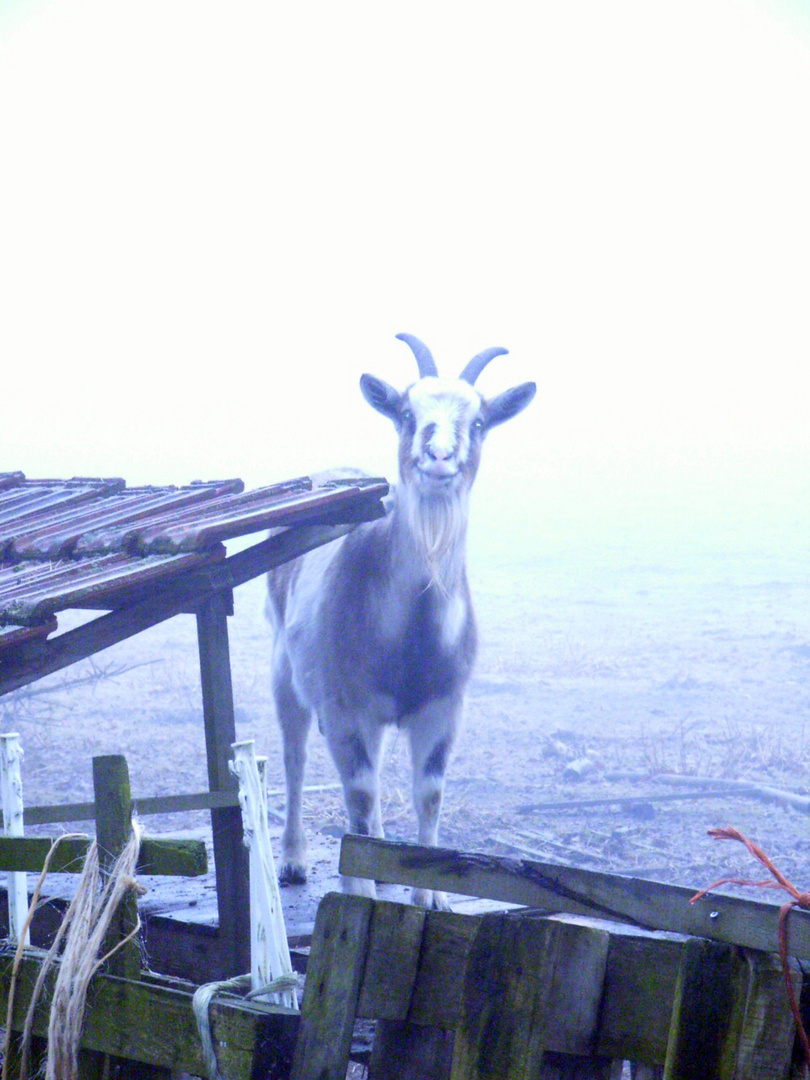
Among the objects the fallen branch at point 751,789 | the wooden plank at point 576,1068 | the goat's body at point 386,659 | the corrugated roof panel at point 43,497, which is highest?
the corrugated roof panel at point 43,497

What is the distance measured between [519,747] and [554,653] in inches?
197

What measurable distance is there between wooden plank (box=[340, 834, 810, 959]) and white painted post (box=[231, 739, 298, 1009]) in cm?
50

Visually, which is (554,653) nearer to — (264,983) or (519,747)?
(519,747)

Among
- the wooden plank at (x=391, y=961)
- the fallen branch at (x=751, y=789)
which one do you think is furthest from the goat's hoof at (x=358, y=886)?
the fallen branch at (x=751, y=789)

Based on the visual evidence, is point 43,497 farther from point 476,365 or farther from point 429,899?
point 429,899

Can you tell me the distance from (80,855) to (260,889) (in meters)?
0.54

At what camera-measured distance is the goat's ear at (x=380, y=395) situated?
5781 millimetres

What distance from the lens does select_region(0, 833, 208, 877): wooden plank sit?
9.80 feet

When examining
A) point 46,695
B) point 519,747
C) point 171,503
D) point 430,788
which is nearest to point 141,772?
point 519,747

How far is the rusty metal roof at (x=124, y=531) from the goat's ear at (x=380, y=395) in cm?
90

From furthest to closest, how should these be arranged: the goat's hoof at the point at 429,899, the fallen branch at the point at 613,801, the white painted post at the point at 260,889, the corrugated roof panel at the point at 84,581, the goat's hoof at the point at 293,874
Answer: the fallen branch at the point at 613,801, the goat's hoof at the point at 293,874, the goat's hoof at the point at 429,899, the corrugated roof panel at the point at 84,581, the white painted post at the point at 260,889

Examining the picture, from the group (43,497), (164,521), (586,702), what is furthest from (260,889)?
(586,702)

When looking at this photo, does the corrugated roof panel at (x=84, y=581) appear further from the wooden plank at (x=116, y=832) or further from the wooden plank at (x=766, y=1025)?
the wooden plank at (x=766, y=1025)

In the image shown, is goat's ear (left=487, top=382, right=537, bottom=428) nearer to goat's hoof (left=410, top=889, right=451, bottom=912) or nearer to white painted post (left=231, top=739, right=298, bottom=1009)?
goat's hoof (left=410, top=889, right=451, bottom=912)
